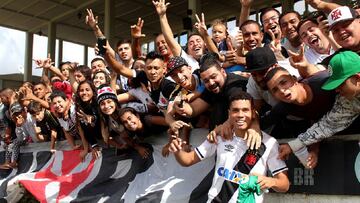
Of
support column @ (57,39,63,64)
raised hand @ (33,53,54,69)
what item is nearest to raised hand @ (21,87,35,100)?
raised hand @ (33,53,54,69)

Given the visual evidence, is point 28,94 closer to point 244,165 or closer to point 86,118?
point 86,118

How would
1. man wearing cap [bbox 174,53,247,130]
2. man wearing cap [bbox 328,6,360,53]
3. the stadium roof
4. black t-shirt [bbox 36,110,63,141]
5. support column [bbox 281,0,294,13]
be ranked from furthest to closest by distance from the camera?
the stadium roof, support column [bbox 281,0,294,13], black t-shirt [bbox 36,110,63,141], man wearing cap [bbox 174,53,247,130], man wearing cap [bbox 328,6,360,53]

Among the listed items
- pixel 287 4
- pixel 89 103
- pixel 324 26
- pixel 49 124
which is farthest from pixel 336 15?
pixel 287 4

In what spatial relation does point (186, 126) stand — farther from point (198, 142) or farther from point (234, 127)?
point (234, 127)

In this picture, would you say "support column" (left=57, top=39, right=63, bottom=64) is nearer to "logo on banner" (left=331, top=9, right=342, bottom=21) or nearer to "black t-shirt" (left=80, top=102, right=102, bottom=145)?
"black t-shirt" (left=80, top=102, right=102, bottom=145)

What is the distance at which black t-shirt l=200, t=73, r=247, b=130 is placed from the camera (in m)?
3.60

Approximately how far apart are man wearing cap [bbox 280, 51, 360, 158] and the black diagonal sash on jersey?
0.54 ft

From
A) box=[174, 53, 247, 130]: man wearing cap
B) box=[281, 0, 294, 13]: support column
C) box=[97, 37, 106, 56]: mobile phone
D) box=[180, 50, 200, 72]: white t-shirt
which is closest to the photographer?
box=[174, 53, 247, 130]: man wearing cap

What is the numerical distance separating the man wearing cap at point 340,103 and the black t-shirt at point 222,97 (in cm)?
69

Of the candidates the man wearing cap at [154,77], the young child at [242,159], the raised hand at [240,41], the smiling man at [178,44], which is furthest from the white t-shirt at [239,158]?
the smiling man at [178,44]

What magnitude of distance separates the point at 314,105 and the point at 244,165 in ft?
2.10

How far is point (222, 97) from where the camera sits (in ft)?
11.9

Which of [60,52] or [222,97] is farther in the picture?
[60,52]

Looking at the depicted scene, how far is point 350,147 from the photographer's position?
3031mm
